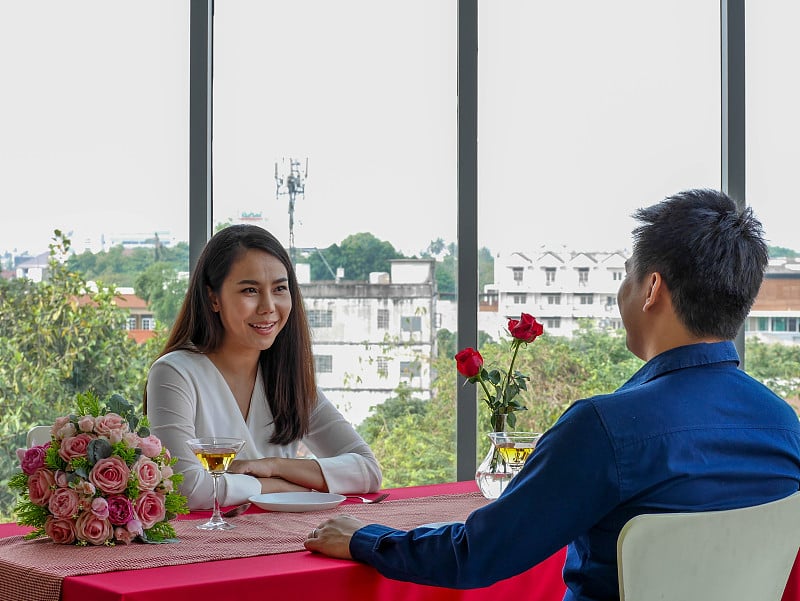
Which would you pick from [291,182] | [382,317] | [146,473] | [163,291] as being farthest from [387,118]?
[146,473]

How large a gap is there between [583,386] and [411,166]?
3.53 ft

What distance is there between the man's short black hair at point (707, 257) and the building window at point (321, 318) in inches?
89.3

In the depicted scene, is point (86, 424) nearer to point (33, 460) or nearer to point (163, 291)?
point (33, 460)

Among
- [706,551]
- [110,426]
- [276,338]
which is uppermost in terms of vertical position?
[276,338]

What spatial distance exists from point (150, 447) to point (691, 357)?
921 millimetres

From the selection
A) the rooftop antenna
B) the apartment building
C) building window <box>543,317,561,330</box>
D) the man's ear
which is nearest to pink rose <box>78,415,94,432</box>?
the man's ear

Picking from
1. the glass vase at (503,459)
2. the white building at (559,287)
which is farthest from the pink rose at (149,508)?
the white building at (559,287)

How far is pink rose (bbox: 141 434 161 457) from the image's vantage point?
1768 millimetres

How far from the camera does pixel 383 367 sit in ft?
12.3

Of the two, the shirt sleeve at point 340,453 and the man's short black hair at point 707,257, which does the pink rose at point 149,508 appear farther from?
the man's short black hair at point 707,257

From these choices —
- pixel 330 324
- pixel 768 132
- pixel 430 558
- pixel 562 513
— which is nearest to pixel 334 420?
pixel 330 324

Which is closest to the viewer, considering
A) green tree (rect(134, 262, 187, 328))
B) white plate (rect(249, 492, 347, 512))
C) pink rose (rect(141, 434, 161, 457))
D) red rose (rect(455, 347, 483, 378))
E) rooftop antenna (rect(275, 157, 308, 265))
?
pink rose (rect(141, 434, 161, 457))

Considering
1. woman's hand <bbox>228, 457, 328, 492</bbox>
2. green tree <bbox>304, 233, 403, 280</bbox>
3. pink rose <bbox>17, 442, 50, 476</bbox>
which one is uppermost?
green tree <bbox>304, 233, 403, 280</bbox>

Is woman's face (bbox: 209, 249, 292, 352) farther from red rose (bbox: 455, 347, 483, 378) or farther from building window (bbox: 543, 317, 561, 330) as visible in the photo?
building window (bbox: 543, 317, 561, 330)
